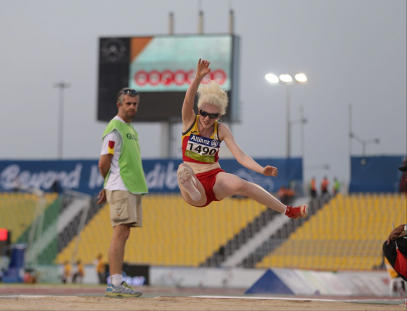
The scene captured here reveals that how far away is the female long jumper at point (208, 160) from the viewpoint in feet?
19.9

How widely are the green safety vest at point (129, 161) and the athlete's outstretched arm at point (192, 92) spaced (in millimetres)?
778

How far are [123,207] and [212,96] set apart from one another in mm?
1386

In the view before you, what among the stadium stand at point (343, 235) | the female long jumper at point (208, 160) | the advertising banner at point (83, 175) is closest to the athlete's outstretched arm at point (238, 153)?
the female long jumper at point (208, 160)

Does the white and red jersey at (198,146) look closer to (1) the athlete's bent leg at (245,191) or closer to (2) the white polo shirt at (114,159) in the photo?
(1) the athlete's bent leg at (245,191)

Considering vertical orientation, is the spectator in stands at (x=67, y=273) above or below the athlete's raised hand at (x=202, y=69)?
below

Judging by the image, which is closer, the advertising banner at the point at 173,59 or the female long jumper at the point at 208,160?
the female long jumper at the point at 208,160

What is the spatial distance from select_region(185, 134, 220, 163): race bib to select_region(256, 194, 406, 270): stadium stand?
51.5 ft

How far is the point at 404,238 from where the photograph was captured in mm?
6156

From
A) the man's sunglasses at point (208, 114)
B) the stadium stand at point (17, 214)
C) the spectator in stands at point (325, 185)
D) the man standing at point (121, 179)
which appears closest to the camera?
the man's sunglasses at point (208, 114)

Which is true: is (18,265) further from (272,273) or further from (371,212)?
(371,212)

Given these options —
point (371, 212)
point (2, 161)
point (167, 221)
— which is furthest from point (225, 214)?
point (2, 161)

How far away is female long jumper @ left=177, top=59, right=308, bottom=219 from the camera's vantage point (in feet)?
19.9

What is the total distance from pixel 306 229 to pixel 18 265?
989 centimetres

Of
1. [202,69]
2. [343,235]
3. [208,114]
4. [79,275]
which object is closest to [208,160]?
[208,114]
